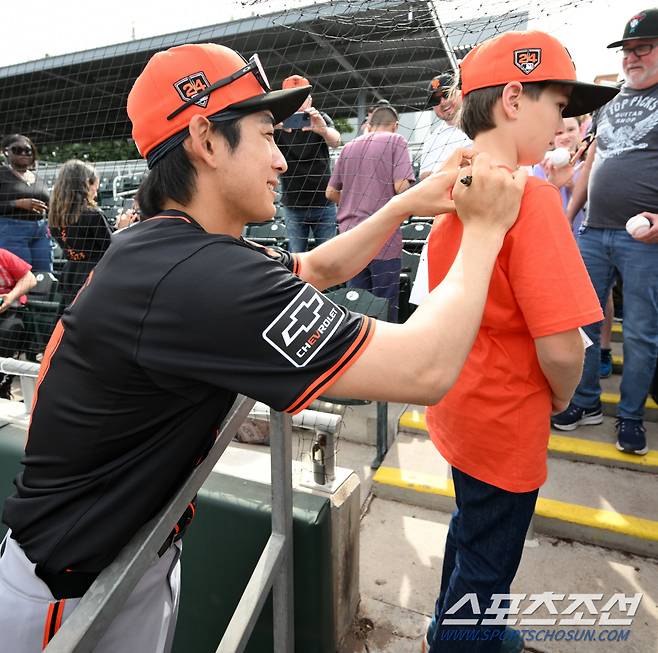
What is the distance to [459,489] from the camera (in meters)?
1.31

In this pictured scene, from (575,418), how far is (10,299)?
12.8ft

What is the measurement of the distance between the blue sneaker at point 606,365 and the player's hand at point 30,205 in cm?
479

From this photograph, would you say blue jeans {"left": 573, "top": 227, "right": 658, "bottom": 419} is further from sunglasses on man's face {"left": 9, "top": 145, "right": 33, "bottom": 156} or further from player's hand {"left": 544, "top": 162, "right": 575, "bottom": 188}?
sunglasses on man's face {"left": 9, "top": 145, "right": 33, "bottom": 156}

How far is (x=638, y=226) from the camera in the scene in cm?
215

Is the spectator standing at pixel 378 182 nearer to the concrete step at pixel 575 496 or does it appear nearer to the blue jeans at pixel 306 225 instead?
the blue jeans at pixel 306 225

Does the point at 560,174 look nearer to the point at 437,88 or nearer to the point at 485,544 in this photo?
the point at 437,88

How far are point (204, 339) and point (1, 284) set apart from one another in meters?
3.68

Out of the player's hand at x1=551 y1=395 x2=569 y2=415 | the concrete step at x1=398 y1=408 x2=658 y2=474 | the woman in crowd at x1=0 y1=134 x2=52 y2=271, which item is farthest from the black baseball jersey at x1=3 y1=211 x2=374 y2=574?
the woman in crowd at x1=0 y1=134 x2=52 y2=271

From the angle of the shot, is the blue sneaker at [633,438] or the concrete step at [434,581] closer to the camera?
the concrete step at [434,581]

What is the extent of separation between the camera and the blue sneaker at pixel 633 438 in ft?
7.92

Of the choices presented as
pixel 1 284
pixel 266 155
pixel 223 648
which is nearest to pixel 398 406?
pixel 223 648

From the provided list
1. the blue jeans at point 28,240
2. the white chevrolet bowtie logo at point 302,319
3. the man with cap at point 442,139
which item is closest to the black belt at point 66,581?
the white chevrolet bowtie logo at point 302,319

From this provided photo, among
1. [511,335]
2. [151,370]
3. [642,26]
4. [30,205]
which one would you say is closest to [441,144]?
[642,26]

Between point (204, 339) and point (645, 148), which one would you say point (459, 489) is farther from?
point (645, 148)
